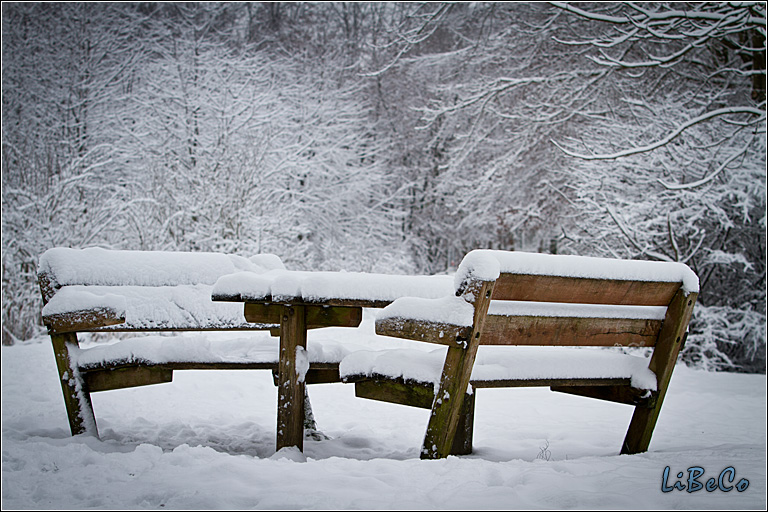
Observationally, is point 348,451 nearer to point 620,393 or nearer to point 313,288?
point 313,288

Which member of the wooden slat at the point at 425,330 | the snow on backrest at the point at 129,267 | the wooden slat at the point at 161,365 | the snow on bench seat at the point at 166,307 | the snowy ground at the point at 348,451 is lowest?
the snowy ground at the point at 348,451

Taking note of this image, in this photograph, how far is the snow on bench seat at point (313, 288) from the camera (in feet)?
8.07

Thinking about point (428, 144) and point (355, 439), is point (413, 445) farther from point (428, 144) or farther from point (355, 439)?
point (428, 144)

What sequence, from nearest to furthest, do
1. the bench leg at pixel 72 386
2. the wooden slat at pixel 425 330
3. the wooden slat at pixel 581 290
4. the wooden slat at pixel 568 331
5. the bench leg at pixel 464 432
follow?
the wooden slat at pixel 425 330 < the wooden slat at pixel 581 290 < the wooden slat at pixel 568 331 < the bench leg at pixel 72 386 < the bench leg at pixel 464 432

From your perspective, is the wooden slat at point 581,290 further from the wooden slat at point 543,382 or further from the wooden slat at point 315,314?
the wooden slat at point 315,314

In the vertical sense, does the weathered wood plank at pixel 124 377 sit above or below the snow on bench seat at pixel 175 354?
below

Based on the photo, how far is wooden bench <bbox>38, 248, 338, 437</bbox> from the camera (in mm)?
2867

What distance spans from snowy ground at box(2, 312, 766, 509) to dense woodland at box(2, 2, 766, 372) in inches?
102

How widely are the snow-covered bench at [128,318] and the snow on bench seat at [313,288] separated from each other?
25.3 inches

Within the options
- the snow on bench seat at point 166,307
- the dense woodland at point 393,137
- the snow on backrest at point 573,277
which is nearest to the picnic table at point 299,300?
the snow on backrest at point 573,277

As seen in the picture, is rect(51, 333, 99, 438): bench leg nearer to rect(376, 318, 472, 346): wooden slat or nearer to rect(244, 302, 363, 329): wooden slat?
rect(244, 302, 363, 329): wooden slat

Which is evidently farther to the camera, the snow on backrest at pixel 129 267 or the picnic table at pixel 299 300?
the snow on backrest at pixel 129 267

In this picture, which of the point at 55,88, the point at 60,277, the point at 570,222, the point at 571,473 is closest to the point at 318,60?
the point at 55,88

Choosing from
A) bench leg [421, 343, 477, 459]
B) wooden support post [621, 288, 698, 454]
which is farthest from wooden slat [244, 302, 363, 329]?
wooden support post [621, 288, 698, 454]
